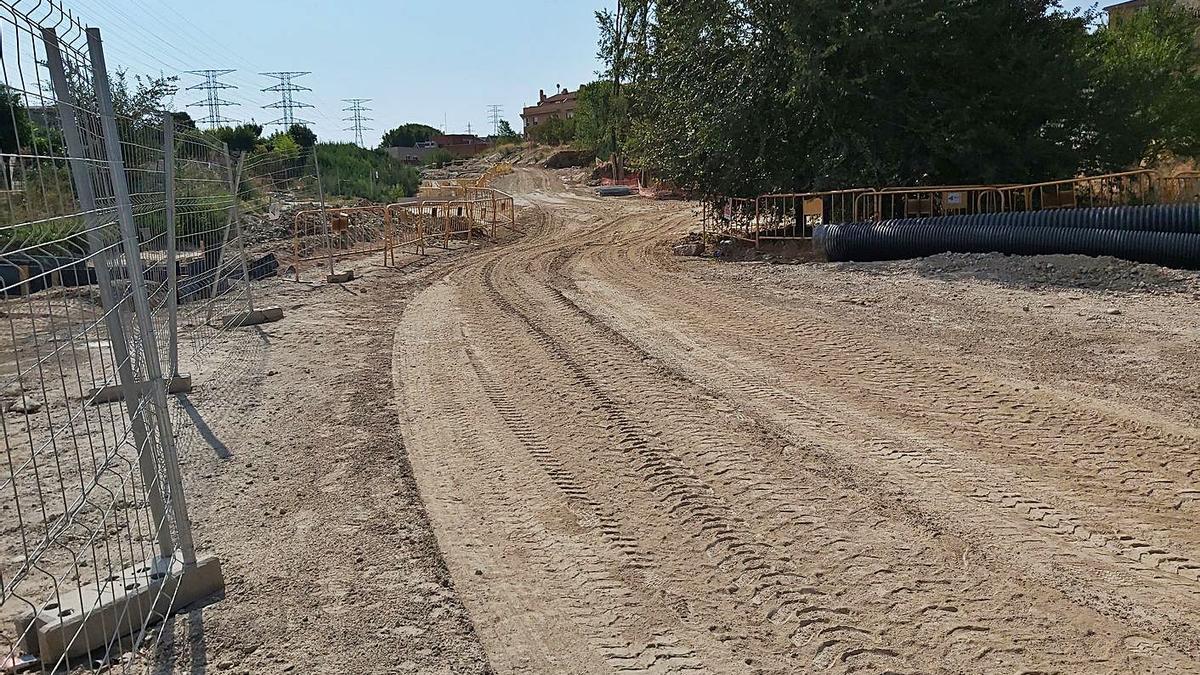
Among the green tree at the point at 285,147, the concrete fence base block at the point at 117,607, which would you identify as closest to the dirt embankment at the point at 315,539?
the concrete fence base block at the point at 117,607

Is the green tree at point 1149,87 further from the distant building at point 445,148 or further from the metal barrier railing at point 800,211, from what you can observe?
the distant building at point 445,148

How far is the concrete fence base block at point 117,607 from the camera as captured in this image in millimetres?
3932

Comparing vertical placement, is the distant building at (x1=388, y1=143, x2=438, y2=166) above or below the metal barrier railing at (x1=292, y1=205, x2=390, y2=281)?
above

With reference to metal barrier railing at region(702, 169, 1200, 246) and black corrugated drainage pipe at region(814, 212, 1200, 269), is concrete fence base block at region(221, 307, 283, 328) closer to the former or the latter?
black corrugated drainage pipe at region(814, 212, 1200, 269)

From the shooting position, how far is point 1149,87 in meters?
20.2

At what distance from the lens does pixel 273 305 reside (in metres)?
14.1

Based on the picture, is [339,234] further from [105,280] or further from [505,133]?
[505,133]

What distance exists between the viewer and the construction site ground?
404 centimetres

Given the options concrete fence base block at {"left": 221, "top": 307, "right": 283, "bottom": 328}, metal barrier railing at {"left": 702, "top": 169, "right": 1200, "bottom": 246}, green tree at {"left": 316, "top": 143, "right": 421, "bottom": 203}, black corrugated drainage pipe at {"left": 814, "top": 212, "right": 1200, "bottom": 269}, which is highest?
green tree at {"left": 316, "top": 143, "right": 421, "bottom": 203}

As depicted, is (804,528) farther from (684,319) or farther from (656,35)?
(656,35)

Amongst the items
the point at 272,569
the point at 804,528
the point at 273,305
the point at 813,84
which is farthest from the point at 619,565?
the point at 813,84

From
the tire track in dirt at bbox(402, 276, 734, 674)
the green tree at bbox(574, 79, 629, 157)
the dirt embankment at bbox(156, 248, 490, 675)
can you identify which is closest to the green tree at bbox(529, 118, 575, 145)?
the green tree at bbox(574, 79, 629, 157)

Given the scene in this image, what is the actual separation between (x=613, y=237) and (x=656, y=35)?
206 inches

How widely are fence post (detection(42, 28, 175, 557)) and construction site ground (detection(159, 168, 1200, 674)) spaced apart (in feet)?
1.90
